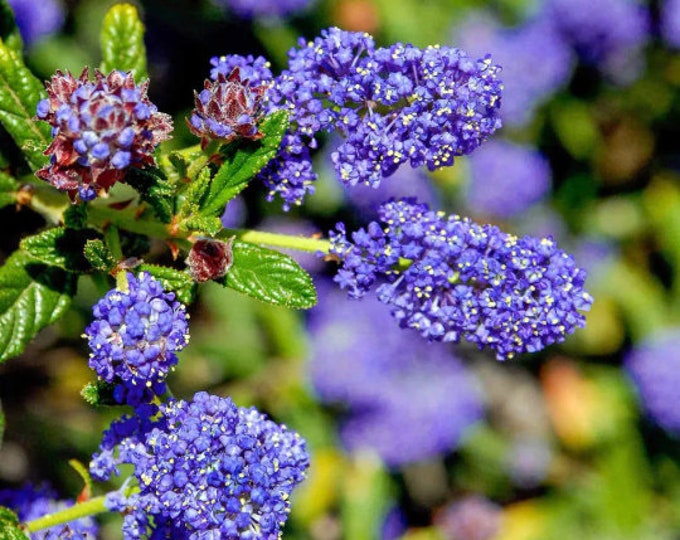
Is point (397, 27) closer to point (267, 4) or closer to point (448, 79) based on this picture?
point (267, 4)

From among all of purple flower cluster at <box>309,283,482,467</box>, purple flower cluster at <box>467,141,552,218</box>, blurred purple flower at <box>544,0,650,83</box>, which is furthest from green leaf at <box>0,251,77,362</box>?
blurred purple flower at <box>544,0,650,83</box>

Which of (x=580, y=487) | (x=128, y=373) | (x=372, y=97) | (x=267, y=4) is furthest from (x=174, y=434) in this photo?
(x=580, y=487)

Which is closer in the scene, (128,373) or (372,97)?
(128,373)

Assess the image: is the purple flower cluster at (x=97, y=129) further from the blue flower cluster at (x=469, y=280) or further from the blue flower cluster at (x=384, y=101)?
the blue flower cluster at (x=469, y=280)

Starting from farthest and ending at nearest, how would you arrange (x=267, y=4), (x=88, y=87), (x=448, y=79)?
(x=267, y=4)
(x=448, y=79)
(x=88, y=87)

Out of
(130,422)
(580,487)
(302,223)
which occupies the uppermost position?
(130,422)

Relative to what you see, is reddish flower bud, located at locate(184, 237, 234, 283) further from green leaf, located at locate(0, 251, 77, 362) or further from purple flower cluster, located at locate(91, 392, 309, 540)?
green leaf, located at locate(0, 251, 77, 362)
